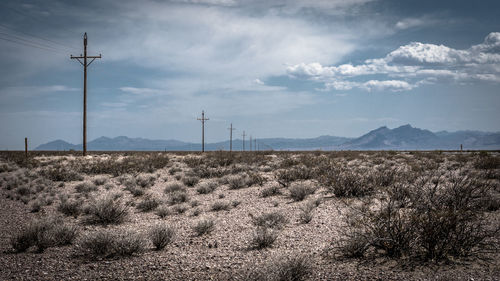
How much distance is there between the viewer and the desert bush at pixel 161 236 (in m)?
6.72

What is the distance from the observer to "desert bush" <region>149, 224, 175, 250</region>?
6719mm

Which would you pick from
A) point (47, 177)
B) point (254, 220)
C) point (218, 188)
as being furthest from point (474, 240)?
point (47, 177)

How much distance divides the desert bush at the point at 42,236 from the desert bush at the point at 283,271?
451 centimetres

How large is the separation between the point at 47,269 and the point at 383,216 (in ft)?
20.1

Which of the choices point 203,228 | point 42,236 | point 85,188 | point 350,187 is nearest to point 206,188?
point 85,188

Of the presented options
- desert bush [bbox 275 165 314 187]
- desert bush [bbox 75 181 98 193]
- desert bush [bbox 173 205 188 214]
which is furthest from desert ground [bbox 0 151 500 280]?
desert bush [bbox 275 165 314 187]

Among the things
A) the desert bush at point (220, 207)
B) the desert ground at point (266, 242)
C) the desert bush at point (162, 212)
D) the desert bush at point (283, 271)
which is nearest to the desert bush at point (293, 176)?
the desert ground at point (266, 242)

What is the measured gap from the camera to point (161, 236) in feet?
22.3

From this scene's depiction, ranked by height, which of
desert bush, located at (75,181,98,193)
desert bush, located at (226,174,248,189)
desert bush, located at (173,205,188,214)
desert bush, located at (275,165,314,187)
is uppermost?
desert bush, located at (275,165,314,187)

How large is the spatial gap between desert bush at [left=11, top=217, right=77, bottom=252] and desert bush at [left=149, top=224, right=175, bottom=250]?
1918 mm

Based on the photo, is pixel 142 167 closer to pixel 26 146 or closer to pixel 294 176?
pixel 294 176

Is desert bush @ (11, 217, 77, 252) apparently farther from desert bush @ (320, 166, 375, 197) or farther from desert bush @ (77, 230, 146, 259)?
desert bush @ (320, 166, 375, 197)

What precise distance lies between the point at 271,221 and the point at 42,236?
5.28 metres

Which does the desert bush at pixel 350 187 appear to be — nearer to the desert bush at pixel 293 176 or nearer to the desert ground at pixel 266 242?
the desert ground at pixel 266 242
